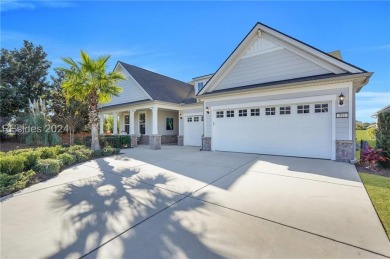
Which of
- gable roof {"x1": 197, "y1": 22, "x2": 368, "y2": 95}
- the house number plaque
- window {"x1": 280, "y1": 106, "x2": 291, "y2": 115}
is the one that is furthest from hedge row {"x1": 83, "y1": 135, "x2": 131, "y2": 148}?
the house number plaque

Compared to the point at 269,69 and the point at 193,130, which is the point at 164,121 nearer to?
the point at 193,130

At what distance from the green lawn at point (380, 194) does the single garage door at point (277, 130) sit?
2.89 m

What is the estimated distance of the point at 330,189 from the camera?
183 inches

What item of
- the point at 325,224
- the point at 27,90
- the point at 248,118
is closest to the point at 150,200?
the point at 325,224

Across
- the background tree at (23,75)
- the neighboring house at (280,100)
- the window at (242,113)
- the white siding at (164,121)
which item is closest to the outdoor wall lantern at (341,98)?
the neighboring house at (280,100)

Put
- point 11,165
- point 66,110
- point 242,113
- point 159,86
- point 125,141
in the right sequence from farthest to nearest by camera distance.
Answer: point 159,86
point 66,110
point 125,141
point 242,113
point 11,165

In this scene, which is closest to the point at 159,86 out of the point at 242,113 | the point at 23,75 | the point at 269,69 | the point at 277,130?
the point at 242,113

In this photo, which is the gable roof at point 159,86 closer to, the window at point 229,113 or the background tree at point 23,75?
the window at point 229,113

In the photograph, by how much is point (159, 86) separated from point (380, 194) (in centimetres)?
1539

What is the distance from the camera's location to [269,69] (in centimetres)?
1020

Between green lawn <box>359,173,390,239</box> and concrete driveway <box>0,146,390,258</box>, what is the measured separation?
0.38 ft

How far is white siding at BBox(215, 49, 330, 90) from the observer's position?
9.32 metres

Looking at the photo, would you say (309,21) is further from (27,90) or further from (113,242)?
(27,90)

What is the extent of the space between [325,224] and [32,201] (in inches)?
224
